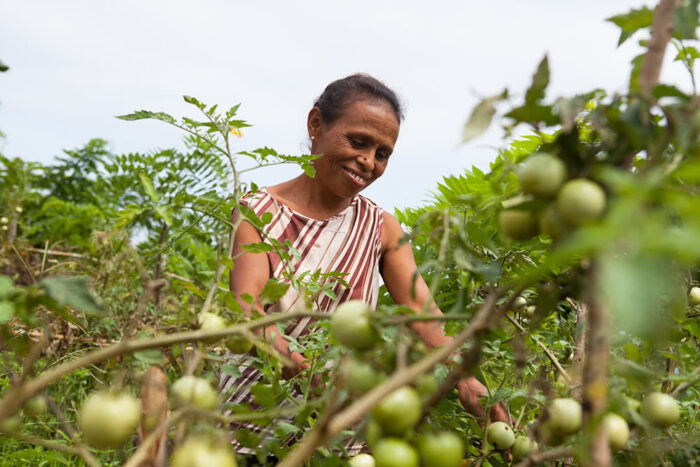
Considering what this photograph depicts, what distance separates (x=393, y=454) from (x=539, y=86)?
333 mm

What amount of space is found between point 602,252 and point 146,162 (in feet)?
15.9

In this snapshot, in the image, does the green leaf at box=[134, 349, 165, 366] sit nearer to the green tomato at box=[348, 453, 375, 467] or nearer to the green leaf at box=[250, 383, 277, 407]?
the green leaf at box=[250, 383, 277, 407]

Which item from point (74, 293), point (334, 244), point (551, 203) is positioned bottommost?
point (334, 244)

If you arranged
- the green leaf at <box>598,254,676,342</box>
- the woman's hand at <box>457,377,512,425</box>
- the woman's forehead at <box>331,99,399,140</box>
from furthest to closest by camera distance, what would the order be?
the woman's forehead at <box>331,99,399,140</box>
the woman's hand at <box>457,377,512,425</box>
the green leaf at <box>598,254,676,342</box>

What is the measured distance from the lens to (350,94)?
221 cm

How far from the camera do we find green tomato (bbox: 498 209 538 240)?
0.51m

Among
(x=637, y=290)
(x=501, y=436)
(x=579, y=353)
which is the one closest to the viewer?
(x=637, y=290)

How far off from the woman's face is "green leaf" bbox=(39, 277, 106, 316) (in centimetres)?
156

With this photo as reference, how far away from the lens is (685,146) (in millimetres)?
423

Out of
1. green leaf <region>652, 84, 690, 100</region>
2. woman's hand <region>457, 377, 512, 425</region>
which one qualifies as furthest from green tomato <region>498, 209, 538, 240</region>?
woman's hand <region>457, 377, 512, 425</region>

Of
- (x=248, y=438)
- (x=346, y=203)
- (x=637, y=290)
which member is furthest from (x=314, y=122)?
(x=637, y=290)

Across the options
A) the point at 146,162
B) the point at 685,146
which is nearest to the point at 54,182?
the point at 146,162

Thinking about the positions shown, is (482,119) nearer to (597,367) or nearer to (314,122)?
(597,367)

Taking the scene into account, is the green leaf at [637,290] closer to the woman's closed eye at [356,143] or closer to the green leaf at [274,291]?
the green leaf at [274,291]
